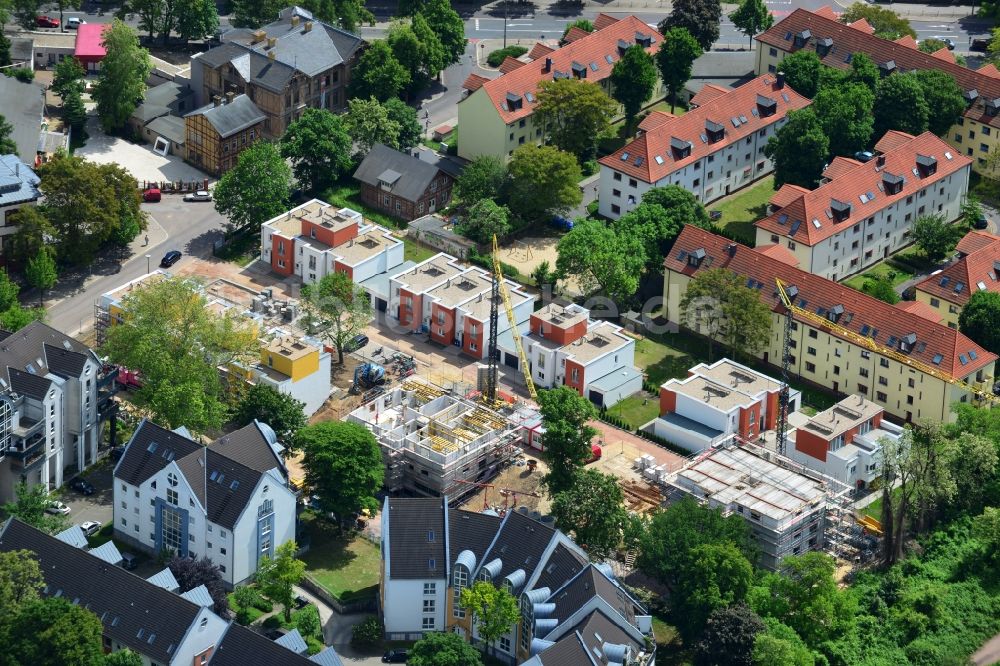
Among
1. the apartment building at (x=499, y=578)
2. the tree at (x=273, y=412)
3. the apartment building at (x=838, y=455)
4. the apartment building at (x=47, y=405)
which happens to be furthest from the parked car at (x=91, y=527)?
the apartment building at (x=838, y=455)

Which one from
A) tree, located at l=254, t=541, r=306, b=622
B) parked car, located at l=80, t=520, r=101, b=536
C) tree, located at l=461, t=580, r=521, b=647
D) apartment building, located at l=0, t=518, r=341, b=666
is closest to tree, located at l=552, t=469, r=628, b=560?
tree, located at l=461, t=580, r=521, b=647

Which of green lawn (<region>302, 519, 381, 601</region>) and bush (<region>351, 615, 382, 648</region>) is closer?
bush (<region>351, 615, 382, 648</region>)

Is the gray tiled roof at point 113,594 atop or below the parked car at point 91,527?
atop

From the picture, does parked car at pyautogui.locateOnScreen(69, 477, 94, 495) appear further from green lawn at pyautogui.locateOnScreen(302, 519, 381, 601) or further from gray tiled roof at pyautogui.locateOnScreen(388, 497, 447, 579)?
gray tiled roof at pyautogui.locateOnScreen(388, 497, 447, 579)

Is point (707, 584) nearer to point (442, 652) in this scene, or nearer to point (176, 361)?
point (442, 652)

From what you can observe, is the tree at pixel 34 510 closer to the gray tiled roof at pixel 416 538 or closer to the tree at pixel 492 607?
the gray tiled roof at pixel 416 538

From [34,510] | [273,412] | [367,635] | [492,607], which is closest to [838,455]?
[492,607]
